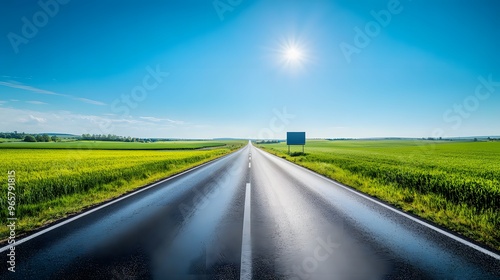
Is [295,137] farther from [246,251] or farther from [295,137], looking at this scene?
[246,251]

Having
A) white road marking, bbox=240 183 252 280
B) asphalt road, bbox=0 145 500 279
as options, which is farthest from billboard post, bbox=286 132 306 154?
white road marking, bbox=240 183 252 280

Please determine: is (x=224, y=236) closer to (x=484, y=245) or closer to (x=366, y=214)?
(x=366, y=214)

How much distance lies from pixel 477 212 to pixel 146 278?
8.21 m

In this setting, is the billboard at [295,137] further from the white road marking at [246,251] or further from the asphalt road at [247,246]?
the white road marking at [246,251]

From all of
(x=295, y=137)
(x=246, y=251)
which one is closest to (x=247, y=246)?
(x=246, y=251)

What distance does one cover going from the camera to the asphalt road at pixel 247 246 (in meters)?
3.28

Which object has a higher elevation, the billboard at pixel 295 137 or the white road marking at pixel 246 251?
the billboard at pixel 295 137

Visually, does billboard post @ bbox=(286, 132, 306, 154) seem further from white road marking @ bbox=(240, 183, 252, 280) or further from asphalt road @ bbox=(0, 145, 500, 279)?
white road marking @ bbox=(240, 183, 252, 280)

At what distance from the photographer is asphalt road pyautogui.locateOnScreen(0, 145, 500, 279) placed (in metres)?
3.28

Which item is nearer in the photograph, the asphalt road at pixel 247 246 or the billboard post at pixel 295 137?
the asphalt road at pixel 247 246

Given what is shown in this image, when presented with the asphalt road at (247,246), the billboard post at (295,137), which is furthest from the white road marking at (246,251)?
the billboard post at (295,137)

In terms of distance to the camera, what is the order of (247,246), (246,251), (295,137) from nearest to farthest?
(246,251), (247,246), (295,137)

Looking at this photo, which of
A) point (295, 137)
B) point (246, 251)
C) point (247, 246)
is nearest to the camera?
point (246, 251)

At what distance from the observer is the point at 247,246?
13.5ft
